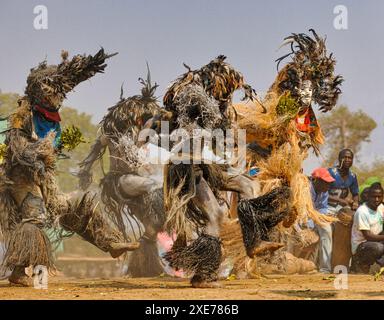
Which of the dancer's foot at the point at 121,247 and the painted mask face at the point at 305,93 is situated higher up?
the painted mask face at the point at 305,93

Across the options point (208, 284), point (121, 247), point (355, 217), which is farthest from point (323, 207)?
point (208, 284)

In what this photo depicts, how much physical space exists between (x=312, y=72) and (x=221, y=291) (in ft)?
13.3

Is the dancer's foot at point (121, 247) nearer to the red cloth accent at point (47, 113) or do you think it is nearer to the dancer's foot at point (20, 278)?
the dancer's foot at point (20, 278)

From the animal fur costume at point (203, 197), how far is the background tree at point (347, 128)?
39.3 ft

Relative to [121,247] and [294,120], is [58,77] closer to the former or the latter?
[121,247]

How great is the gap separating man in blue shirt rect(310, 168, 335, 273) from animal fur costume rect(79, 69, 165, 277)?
230cm

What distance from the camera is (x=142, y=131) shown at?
1083cm

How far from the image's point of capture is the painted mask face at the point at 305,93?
10477mm

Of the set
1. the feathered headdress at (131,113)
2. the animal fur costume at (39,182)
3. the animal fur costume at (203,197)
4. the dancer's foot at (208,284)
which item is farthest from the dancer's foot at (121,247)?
the feathered headdress at (131,113)

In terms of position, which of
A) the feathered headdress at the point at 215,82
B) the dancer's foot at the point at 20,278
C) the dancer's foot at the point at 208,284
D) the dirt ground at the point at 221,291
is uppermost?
the feathered headdress at the point at 215,82

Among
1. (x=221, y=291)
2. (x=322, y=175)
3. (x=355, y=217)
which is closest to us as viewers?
(x=221, y=291)

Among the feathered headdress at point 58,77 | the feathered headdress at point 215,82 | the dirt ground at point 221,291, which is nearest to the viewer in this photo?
the dirt ground at point 221,291

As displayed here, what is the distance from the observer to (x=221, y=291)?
7.59 meters
